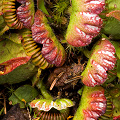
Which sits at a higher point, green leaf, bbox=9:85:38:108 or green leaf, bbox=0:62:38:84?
green leaf, bbox=0:62:38:84

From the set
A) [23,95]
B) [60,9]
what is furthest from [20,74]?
[60,9]

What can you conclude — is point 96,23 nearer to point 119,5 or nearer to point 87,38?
point 87,38

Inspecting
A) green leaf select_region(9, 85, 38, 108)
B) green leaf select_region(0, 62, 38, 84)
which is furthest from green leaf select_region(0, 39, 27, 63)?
green leaf select_region(9, 85, 38, 108)

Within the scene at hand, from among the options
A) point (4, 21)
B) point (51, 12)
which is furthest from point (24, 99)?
point (51, 12)

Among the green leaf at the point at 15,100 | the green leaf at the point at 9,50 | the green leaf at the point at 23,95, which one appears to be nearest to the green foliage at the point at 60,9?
the green leaf at the point at 9,50

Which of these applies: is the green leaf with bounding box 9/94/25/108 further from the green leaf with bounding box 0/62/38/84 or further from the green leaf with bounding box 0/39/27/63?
the green leaf with bounding box 0/39/27/63

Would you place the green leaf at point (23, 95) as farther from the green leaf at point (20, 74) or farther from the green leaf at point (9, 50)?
the green leaf at point (9, 50)

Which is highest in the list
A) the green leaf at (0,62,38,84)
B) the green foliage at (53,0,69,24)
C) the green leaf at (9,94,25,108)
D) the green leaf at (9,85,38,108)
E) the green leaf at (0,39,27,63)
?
the green foliage at (53,0,69,24)

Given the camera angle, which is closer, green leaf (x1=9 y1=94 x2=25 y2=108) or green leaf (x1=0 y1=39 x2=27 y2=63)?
green leaf (x1=0 y1=39 x2=27 y2=63)

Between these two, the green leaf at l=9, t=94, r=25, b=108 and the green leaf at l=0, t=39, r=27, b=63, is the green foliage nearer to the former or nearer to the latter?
the green leaf at l=0, t=39, r=27, b=63

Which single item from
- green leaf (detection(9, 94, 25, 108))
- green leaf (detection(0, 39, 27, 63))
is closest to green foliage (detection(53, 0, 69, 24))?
green leaf (detection(0, 39, 27, 63))

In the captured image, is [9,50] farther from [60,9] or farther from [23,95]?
[60,9]

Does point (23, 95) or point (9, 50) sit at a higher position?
point (9, 50)
